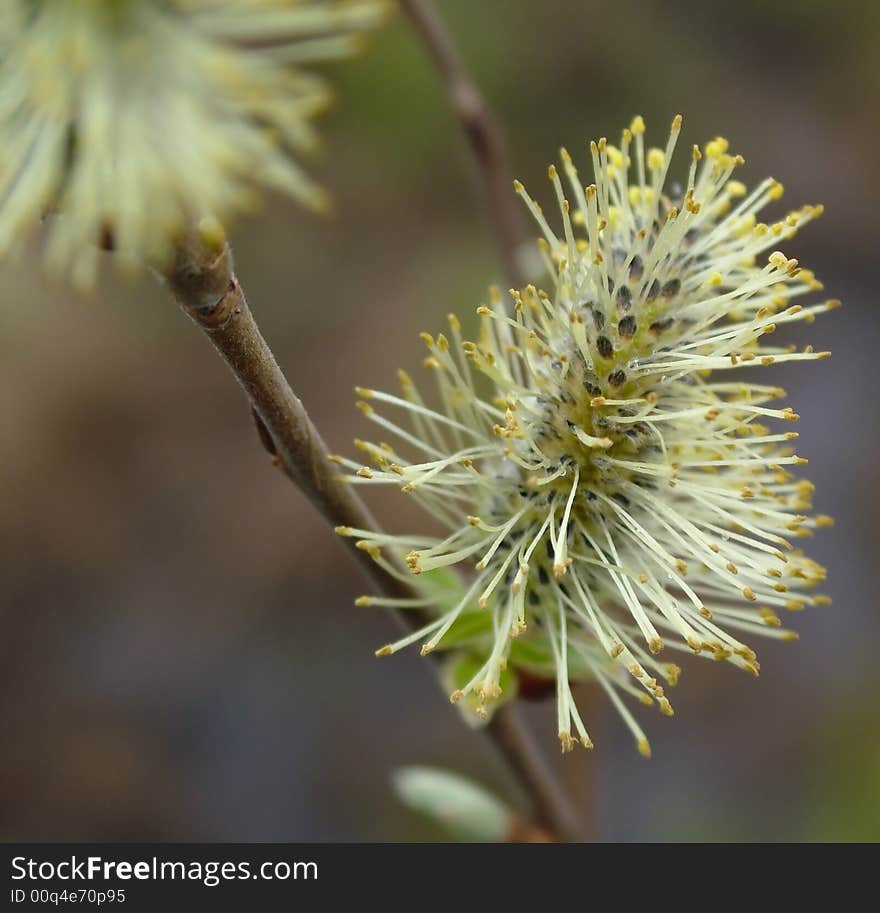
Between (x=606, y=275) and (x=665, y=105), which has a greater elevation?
(x=665, y=105)

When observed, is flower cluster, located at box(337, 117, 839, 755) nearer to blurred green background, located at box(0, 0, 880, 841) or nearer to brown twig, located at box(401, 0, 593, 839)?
brown twig, located at box(401, 0, 593, 839)

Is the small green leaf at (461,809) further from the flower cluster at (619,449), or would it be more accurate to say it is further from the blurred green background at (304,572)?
the blurred green background at (304,572)

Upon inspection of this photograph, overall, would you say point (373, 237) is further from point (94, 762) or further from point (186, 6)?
point (186, 6)

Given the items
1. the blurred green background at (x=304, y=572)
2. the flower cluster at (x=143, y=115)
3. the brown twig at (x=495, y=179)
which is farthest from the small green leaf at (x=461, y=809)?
the blurred green background at (x=304, y=572)

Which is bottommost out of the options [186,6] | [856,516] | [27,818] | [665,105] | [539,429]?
[856,516]

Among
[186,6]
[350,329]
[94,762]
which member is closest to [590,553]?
[186,6]

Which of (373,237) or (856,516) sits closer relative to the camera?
(856,516)
